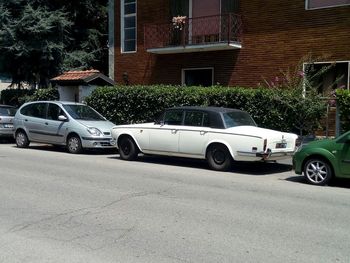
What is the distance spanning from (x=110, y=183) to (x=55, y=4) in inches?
743

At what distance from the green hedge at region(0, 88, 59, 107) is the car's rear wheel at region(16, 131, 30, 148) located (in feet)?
18.2

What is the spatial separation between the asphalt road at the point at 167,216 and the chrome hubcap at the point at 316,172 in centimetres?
31

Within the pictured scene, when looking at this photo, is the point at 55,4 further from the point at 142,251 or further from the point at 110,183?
the point at 142,251

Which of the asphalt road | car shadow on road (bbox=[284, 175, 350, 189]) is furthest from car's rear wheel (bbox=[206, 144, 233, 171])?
car shadow on road (bbox=[284, 175, 350, 189])

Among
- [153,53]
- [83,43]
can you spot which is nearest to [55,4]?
[83,43]

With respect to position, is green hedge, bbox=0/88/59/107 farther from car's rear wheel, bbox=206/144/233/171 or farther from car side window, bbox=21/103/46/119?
car's rear wheel, bbox=206/144/233/171

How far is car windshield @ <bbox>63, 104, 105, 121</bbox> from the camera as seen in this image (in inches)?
631

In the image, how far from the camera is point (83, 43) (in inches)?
1063

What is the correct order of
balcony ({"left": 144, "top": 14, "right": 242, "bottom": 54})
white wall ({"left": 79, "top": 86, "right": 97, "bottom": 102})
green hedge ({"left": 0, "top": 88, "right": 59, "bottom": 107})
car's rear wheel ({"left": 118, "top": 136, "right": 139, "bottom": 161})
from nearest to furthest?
car's rear wheel ({"left": 118, "top": 136, "right": 139, "bottom": 161}) → balcony ({"left": 144, "top": 14, "right": 242, "bottom": 54}) → white wall ({"left": 79, "top": 86, "right": 97, "bottom": 102}) → green hedge ({"left": 0, "top": 88, "right": 59, "bottom": 107})

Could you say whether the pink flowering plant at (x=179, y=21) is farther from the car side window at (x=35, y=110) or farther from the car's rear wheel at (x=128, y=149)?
the car's rear wheel at (x=128, y=149)

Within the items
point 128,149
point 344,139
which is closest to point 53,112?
point 128,149

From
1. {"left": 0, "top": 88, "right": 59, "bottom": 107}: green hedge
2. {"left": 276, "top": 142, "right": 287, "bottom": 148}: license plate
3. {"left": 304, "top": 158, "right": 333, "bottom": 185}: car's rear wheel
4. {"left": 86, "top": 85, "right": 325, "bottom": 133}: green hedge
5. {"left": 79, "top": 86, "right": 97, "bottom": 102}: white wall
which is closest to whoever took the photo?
{"left": 304, "top": 158, "right": 333, "bottom": 185}: car's rear wheel

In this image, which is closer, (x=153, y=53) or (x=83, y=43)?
(x=153, y=53)

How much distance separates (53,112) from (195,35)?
718cm
